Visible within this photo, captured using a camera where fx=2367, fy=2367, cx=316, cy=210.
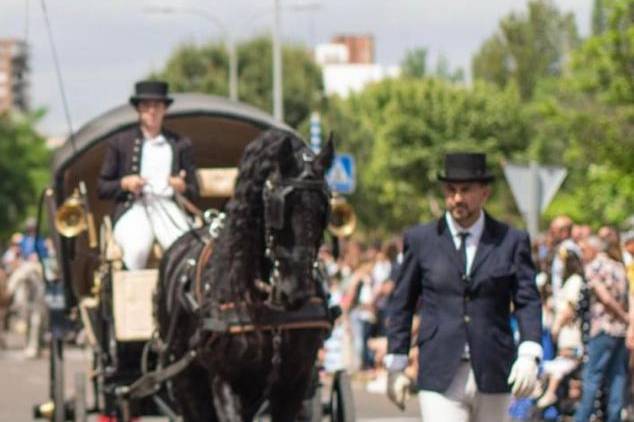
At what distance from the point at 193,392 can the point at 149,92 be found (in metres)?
2.52

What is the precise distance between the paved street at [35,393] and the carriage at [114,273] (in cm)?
149

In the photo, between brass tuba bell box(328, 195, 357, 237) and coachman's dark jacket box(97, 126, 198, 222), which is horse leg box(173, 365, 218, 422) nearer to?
brass tuba bell box(328, 195, 357, 237)

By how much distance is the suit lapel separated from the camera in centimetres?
1129

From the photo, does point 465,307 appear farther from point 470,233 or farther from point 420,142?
point 420,142

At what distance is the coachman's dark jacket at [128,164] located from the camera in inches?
613

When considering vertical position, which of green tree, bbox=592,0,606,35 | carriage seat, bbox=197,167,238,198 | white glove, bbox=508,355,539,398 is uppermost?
green tree, bbox=592,0,606,35

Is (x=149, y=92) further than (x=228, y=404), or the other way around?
(x=149, y=92)

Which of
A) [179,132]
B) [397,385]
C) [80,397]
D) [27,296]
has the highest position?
[179,132]

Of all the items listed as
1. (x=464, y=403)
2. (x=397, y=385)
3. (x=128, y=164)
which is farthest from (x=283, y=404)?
(x=128, y=164)

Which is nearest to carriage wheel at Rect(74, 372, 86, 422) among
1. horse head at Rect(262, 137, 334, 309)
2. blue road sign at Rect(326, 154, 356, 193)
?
horse head at Rect(262, 137, 334, 309)

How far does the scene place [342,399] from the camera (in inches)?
579

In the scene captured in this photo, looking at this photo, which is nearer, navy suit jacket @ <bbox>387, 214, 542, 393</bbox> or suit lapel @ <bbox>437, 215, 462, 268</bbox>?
navy suit jacket @ <bbox>387, 214, 542, 393</bbox>

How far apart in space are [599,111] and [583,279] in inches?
325

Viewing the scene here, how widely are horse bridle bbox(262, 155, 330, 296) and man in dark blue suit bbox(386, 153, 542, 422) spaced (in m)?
1.53
